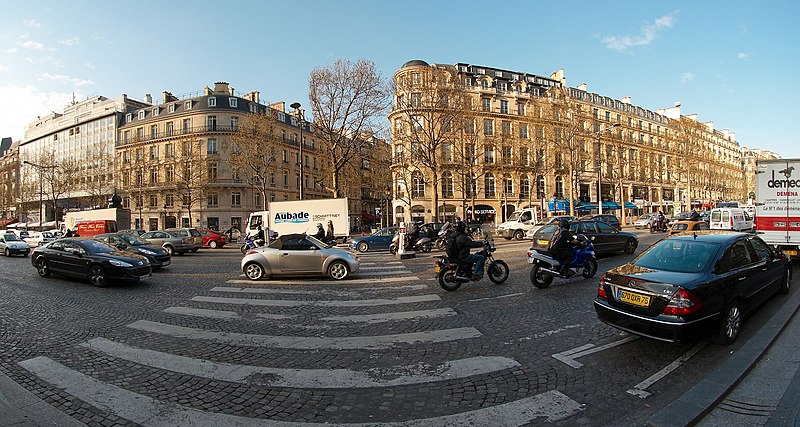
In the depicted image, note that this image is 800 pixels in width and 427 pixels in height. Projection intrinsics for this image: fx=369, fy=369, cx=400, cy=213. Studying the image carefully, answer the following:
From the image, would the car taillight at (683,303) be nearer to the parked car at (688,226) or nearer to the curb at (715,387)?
the curb at (715,387)

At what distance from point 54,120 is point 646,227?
326ft

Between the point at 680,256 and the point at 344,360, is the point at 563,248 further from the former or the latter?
the point at 344,360

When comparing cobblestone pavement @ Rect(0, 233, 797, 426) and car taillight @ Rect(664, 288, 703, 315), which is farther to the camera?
car taillight @ Rect(664, 288, 703, 315)

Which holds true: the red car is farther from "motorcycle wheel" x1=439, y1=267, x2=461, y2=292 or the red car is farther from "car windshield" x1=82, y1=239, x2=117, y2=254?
"motorcycle wheel" x1=439, y1=267, x2=461, y2=292

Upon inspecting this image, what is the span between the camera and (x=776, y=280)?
21.7 feet

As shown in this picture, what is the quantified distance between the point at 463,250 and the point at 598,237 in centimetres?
827

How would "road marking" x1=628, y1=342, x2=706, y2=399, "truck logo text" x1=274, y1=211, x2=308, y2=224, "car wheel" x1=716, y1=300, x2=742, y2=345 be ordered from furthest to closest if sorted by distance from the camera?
1. "truck logo text" x1=274, y1=211, x2=308, y2=224
2. "car wheel" x1=716, y1=300, x2=742, y2=345
3. "road marking" x1=628, y1=342, x2=706, y2=399

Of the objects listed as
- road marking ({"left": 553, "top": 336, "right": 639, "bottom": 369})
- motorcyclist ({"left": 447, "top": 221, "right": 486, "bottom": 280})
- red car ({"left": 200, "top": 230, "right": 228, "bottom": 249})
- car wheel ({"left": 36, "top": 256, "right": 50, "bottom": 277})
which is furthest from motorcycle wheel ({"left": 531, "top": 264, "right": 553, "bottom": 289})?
red car ({"left": 200, "top": 230, "right": 228, "bottom": 249})

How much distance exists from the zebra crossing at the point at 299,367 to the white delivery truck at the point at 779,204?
1089cm

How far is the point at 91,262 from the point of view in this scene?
10273 mm

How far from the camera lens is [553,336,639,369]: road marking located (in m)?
4.52

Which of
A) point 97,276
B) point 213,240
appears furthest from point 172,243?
point 97,276

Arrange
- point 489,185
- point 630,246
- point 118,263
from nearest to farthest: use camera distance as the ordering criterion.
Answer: point 118,263, point 630,246, point 489,185

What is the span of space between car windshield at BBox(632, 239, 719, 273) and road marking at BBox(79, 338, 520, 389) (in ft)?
8.84
